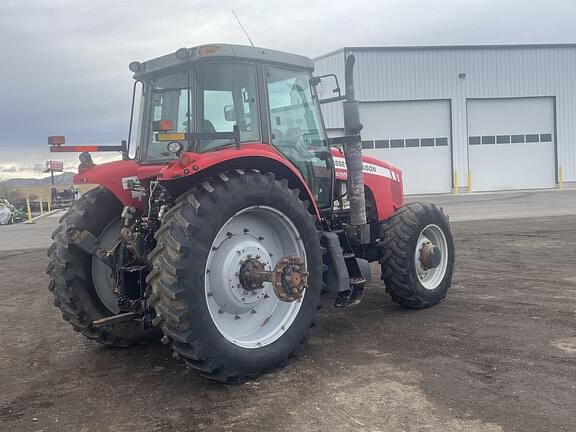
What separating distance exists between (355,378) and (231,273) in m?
1.23

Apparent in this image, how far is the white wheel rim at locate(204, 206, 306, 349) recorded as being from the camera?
440 centimetres

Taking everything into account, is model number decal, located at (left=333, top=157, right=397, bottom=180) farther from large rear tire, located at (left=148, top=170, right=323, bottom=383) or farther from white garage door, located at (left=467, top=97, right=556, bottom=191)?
white garage door, located at (left=467, top=97, right=556, bottom=191)

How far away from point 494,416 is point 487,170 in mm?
28801

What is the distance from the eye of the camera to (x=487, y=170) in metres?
30.6

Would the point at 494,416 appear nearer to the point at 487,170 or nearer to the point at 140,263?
the point at 140,263

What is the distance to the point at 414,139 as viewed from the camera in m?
29.8

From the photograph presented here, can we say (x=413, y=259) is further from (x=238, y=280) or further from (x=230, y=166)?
(x=230, y=166)

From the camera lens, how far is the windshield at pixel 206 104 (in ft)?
15.3

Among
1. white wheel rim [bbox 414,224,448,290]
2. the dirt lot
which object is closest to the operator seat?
the dirt lot

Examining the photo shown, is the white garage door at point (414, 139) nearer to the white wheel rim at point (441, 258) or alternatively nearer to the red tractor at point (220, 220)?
the white wheel rim at point (441, 258)

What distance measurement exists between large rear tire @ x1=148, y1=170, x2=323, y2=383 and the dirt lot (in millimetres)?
297

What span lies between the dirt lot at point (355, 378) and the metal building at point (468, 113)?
2348 cm

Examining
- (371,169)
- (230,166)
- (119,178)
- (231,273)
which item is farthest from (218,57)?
(371,169)

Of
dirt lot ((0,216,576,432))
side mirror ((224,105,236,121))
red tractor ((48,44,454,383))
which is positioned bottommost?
dirt lot ((0,216,576,432))
